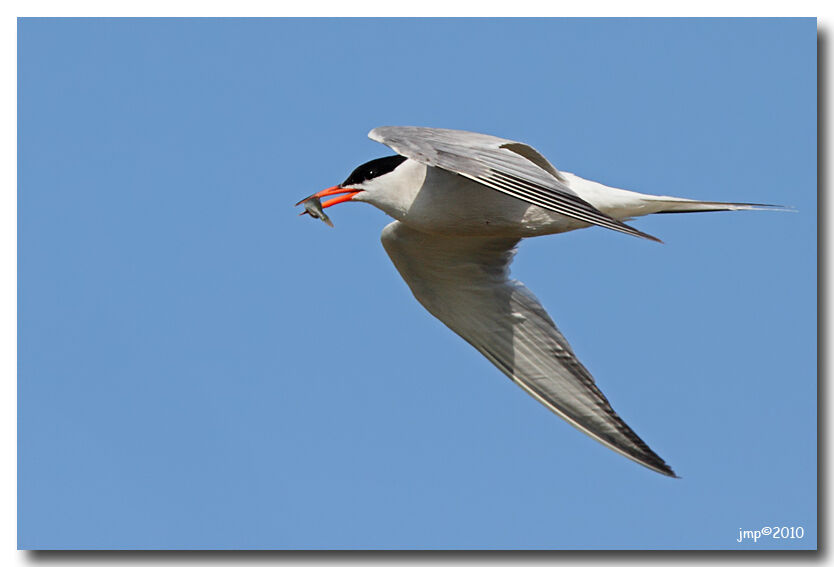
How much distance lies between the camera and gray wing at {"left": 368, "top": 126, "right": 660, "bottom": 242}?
532 cm

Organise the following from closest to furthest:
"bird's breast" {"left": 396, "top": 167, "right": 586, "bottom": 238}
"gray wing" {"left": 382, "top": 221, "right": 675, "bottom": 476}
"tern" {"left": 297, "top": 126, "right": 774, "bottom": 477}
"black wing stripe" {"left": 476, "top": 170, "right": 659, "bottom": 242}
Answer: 1. "black wing stripe" {"left": 476, "top": 170, "right": 659, "bottom": 242}
2. "tern" {"left": 297, "top": 126, "right": 774, "bottom": 477}
3. "bird's breast" {"left": 396, "top": 167, "right": 586, "bottom": 238}
4. "gray wing" {"left": 382, "top": 221, "right": 675, "bottom": 476}

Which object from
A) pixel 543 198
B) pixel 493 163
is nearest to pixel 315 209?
pixel 493 163

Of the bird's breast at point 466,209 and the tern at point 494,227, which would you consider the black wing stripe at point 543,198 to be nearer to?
the tern at point 494,227

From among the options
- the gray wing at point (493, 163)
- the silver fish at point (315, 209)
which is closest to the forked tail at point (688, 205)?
the gray wing at point (493, 163)

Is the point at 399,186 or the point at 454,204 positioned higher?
the point at 399,186

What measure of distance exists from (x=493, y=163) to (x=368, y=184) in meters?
1.03

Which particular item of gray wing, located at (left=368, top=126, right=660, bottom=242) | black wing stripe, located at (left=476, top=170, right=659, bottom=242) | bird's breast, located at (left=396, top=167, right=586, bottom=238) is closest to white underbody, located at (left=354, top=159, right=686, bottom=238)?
bird's breast, located at (left=396, top=167, right=586, bottom=238)

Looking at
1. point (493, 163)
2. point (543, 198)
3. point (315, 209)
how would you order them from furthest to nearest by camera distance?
point (315, 209) → point (493, 163) → point (543, 198)

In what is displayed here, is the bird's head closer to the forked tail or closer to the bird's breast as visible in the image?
the bird's breast

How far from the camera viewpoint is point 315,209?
20.9 ft

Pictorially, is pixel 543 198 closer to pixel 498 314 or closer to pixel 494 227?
pixel 494 227

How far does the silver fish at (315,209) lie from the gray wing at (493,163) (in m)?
0.70

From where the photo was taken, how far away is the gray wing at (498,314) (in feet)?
23.0
